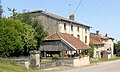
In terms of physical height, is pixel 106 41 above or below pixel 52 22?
below

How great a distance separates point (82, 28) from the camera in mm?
59656

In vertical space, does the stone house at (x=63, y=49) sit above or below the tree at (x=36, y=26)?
below

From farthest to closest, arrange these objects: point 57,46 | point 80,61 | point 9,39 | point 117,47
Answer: point 117,47
point 80,61
point 57,46
point 9,39

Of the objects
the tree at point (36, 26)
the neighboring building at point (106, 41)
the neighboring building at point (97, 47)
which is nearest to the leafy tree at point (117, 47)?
the neighboring building at point (106, 41)

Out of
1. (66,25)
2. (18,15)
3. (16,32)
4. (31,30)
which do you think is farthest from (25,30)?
(66,25)

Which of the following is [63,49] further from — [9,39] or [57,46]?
[9,39]

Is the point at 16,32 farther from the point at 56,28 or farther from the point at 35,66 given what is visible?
the point at 56,28

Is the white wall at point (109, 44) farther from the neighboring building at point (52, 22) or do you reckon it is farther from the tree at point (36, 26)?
the tree at point (36, 26)

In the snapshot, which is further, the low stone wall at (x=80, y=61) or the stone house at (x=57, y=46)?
the stone house at (x=57, y=46)

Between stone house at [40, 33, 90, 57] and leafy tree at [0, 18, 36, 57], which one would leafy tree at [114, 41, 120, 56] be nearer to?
stone house at [40, 33, 90, 57]

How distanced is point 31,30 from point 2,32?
683 cm

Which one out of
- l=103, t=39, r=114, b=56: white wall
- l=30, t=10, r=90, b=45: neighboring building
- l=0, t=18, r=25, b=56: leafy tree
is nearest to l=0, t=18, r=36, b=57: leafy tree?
l=0, t=18, r=25, b=56: leafy tree

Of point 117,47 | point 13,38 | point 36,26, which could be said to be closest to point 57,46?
point 36,26

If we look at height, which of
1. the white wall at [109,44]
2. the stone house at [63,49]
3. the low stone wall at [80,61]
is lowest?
the low stone wall at [80,61]
